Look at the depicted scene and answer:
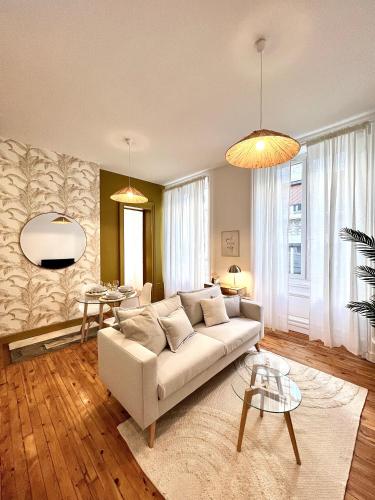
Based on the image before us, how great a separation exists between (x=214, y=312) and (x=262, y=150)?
5.93 ft

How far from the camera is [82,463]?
1377 mm

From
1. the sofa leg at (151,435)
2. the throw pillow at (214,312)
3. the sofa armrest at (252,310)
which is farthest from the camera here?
A: the sofa armrest at (252,310)

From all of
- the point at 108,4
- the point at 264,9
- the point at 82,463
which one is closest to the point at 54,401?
the point at 82,463

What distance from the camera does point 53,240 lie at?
3.49 meters

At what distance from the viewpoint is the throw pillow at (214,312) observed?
97.5 inches

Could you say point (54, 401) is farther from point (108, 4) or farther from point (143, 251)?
point (143, 251)

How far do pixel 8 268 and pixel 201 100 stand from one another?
139 inches

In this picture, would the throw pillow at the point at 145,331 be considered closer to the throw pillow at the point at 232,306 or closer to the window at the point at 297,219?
the throw pillow at the point at 232,306

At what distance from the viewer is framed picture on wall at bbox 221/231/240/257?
3.90 metres

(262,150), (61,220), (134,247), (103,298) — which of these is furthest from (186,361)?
(134,247)

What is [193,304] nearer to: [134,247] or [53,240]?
[53,240]

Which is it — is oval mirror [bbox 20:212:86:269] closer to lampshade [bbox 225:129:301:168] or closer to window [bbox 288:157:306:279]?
lampshade [bbox 225:129:301:168]

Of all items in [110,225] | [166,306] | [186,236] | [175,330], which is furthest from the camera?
[186,236]

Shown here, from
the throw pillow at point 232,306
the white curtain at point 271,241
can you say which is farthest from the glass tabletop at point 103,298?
the white curtain at point 271,241
